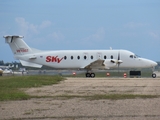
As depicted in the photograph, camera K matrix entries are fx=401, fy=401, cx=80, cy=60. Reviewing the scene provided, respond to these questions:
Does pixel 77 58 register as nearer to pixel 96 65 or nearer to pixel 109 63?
pixel 96 65

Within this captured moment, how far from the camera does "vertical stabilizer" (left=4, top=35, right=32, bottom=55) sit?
4927 centimetres

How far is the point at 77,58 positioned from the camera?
47719 mm

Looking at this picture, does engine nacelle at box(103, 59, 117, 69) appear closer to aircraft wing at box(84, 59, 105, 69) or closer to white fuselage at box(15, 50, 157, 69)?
white fuselage at box(15, 50, 157, 69)

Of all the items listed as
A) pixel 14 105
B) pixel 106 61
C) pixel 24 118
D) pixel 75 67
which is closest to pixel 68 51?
pixel 75 67

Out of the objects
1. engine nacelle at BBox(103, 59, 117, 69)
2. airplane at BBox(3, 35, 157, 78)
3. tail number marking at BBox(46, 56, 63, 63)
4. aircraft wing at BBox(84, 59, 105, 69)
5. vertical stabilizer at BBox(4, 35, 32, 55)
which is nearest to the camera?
aircraft wing at BBox(84, 59, 105, 69)

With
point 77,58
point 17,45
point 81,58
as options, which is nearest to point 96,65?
point 81,58

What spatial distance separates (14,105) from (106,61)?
3096 centimetres

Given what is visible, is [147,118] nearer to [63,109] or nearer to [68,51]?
[63,109]

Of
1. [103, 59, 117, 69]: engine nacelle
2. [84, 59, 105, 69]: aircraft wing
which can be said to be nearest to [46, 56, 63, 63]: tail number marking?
[84, 59, 105, 69]: aircraft wing

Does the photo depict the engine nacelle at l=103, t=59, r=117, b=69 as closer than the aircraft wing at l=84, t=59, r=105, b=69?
No

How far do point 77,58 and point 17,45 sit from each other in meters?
7.73

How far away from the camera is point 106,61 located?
152ft

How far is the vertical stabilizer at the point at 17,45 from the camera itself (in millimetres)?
A: 49266

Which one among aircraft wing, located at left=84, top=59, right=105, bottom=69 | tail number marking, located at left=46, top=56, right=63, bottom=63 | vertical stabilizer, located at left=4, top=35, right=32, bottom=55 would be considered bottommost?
aircraft wing, located at left=84, top=59, right=105, bottom=69
